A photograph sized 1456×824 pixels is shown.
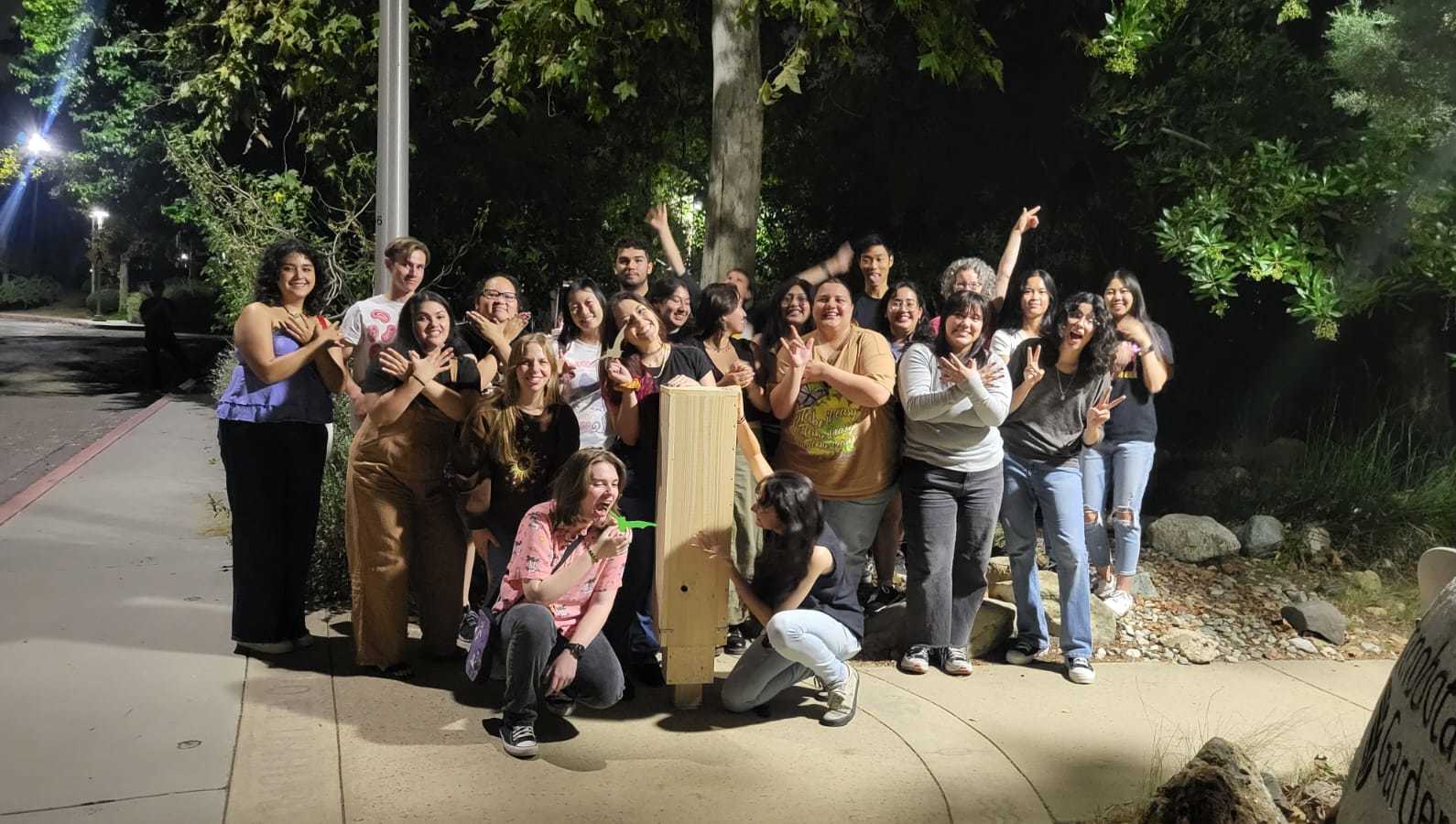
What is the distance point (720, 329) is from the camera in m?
5.71

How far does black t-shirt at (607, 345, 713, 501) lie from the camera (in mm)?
5160

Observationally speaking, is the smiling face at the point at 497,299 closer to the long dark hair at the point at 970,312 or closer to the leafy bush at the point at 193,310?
the long dark hair at the point at 970,312

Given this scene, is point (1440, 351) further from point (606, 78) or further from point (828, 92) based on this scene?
point (606, 78)

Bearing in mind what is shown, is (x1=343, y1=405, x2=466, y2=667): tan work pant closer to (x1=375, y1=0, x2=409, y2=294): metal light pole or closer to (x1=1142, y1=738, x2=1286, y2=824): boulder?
(x1=375, y1=0, x2=409, y2=294): metal light pole

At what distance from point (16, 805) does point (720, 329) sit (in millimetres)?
3224

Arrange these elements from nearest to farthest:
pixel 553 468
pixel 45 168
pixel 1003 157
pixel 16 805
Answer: pixel 16 805 < pixel 553 468 < pixel 1003 157 < pixel 45 168

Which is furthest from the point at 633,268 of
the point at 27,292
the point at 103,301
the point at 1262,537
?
the point at 27,292

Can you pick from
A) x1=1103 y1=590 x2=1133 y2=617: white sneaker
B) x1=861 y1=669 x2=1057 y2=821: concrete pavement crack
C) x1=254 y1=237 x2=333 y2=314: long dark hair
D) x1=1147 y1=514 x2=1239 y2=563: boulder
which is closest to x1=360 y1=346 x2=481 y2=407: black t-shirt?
x1=254 y1=237 x2=333 y2=314: long dark hair

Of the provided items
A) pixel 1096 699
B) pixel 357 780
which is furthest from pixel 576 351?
pixel 1096 699

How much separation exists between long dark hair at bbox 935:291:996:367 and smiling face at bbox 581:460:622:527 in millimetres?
1536

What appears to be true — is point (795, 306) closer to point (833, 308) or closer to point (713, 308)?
point (713, 308)

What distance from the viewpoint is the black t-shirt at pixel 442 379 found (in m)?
5.05

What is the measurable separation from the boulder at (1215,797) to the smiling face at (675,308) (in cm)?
320

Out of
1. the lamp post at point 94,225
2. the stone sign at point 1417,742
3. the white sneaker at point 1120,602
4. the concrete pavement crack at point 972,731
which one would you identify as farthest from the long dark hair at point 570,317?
the lamp post at point 94,225
